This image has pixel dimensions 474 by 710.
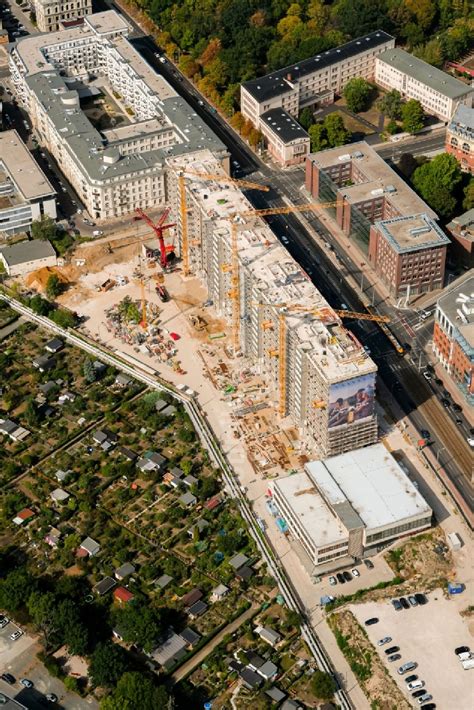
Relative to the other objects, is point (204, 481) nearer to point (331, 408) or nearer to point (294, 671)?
point (331, 408)

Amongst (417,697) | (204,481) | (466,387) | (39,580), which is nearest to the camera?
(417,697)

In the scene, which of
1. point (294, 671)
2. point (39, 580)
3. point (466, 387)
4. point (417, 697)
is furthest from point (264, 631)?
point (466, 387)

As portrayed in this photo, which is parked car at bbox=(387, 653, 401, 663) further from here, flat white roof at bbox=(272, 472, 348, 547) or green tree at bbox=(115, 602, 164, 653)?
green tree at bbox=(115, 602, 164, 653)

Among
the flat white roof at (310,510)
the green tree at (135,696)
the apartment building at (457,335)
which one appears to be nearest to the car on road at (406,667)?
the flat white roof at (310,510)

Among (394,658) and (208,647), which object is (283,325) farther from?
(394,658)

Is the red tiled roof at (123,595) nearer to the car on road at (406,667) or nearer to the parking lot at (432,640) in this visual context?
the parking lot at (432,640)
